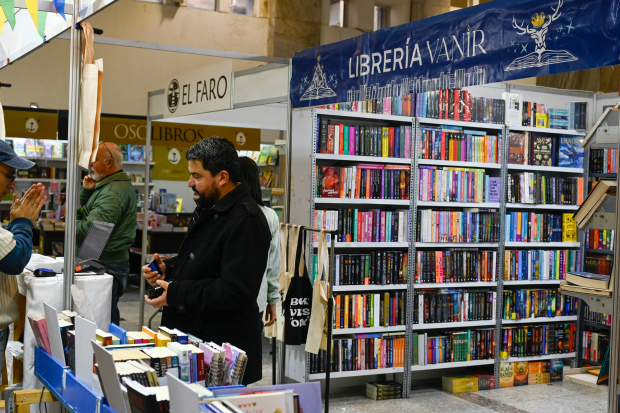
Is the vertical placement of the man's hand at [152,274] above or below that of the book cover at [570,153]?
below

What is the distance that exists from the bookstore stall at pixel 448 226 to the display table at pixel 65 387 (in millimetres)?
1962

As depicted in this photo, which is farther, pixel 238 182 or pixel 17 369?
pixel 17 369

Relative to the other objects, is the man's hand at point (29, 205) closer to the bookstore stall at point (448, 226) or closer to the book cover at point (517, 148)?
the bookstore stall at point (448, 226)

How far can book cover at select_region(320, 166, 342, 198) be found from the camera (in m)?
5.11

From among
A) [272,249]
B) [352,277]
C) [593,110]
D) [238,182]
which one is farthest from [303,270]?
[593,110]

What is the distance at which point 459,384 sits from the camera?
5.68 m

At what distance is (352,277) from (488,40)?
8.51ft

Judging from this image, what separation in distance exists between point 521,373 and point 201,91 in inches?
150

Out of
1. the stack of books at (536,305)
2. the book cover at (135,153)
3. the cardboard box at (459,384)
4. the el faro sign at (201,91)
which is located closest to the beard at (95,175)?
the el faro sign at (201,91)

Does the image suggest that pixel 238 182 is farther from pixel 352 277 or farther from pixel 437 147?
pixel 437 147

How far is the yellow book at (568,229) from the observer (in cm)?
629

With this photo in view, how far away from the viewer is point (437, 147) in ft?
18.4

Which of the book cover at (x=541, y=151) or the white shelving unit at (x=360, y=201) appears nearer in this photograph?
the white shelving unit at (x=360, y=201)

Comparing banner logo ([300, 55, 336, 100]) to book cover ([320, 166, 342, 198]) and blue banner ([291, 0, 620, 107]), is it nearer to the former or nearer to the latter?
blue banner ([291, 0, 620, 107])
